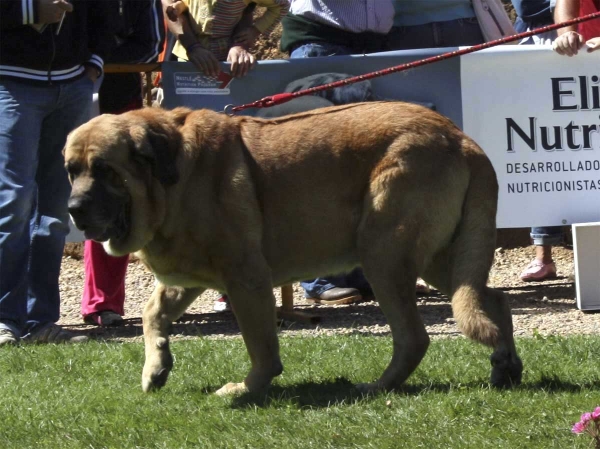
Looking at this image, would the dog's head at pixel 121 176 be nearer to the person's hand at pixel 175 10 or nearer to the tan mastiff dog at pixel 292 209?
the tan mastiff dog at pixel 292 209

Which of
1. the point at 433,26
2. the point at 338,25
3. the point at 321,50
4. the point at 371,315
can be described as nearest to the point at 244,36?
the point at 321,50

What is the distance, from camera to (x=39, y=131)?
6.94 metres

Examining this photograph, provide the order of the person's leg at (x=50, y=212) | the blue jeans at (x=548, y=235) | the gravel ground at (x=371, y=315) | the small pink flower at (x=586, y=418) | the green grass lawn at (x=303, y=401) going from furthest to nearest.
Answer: the blue jeans at (x=548, y=235)
the gravel ground at (x=371, y=315)
the person's leg at (x=50, y=212)
the green grass lawn at (x=303, y=401)
the small pink flower at (x=586, y=418)

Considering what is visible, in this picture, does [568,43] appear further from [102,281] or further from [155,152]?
[155,152]

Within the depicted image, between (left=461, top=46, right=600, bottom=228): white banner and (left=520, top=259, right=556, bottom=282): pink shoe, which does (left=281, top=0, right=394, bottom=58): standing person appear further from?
(left=520, top=259, right=556, bottom=282): pink shoe

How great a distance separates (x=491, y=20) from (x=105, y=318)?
3.68 m

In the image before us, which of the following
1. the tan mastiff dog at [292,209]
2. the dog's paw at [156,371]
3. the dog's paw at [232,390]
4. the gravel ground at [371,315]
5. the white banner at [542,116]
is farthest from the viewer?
the white banner at [542,116]

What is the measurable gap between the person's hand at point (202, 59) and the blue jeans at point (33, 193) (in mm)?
853

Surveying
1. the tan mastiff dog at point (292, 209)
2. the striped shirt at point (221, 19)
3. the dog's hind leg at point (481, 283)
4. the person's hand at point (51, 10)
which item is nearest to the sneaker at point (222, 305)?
the striped shirt at point (221, 19)

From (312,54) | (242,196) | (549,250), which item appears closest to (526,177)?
(549,250)

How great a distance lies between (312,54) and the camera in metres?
8.26

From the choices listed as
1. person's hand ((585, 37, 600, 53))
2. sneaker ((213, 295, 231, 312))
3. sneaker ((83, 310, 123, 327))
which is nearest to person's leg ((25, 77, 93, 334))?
sneaker ((83, 310, 123, 327))

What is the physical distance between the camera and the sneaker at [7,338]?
22.1 feet

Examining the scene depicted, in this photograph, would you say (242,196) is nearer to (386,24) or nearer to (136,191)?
(136,191)
